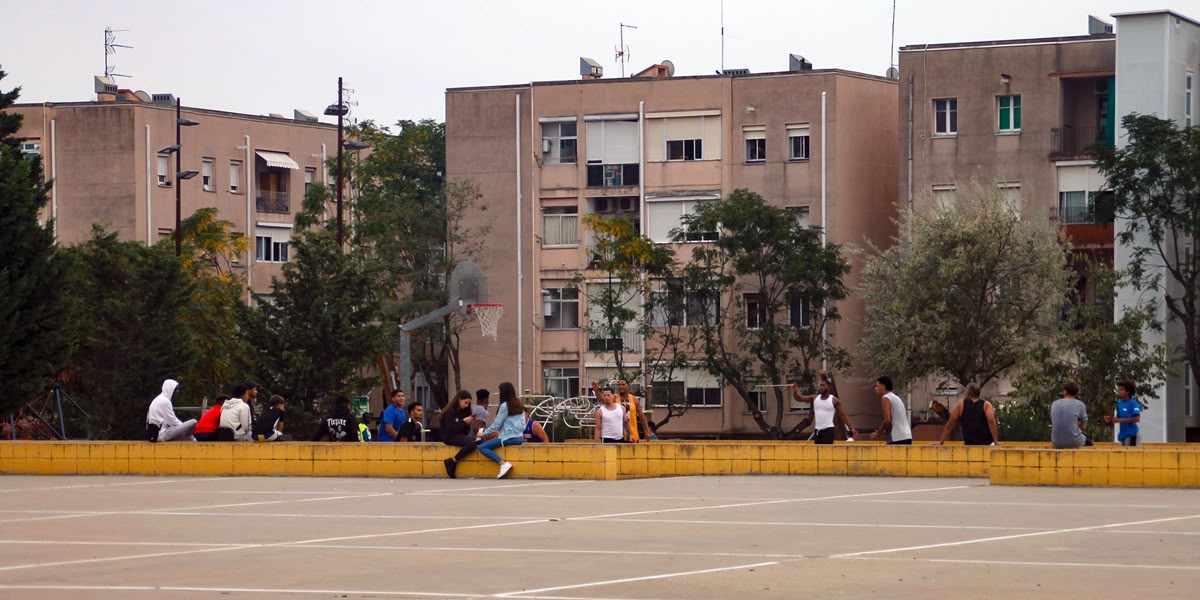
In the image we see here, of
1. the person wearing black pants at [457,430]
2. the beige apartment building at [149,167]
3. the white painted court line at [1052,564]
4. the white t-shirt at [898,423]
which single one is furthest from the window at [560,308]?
the white painted court line at [1052,564]

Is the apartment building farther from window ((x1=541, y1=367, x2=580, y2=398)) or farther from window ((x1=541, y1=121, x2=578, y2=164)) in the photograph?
window ((x1=541, y1=367, x2=580, y2=398))

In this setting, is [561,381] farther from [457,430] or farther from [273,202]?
[457,430]

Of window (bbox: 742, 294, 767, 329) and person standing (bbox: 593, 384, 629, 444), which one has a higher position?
window (bbox: 742, 294, 767, 329)

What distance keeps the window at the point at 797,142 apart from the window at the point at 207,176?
91.7 feet

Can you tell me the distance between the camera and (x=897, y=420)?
83.4ft

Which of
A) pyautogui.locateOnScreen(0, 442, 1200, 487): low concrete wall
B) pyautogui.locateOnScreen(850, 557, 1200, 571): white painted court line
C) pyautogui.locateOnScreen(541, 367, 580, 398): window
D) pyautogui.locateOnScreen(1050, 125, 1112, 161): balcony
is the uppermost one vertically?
pyautogui.locateOnScreen(1050, 125, 1112, 161): balcony

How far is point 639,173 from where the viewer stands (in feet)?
209

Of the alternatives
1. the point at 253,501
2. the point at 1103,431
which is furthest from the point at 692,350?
the point at 253,501

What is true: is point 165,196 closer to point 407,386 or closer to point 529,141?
point 529,141

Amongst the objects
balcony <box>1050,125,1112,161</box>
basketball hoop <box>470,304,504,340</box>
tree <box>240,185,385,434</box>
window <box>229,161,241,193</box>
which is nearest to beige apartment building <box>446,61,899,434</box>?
balcony <box>1050,125,1112,161</box>

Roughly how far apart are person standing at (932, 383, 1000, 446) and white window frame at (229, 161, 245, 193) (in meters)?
58.7

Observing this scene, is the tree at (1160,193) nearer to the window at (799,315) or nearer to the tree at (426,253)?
the window at (799,315)

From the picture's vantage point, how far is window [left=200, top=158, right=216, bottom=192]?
258 feet

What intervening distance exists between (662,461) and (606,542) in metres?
10.3
